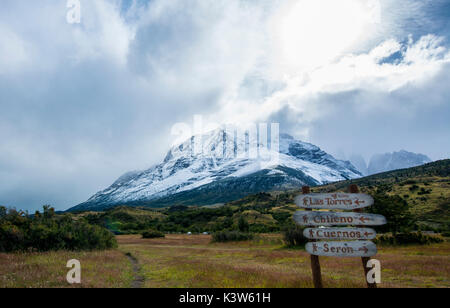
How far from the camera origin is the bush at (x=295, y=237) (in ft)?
86.8

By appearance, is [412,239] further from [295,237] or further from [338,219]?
[338,219]

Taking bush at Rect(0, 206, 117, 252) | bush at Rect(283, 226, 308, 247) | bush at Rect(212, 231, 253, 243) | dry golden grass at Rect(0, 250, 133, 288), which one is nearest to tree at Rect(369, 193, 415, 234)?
bush at Rect(283, 226, 308, 247)

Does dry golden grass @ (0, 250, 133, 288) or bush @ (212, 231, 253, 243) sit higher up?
dry golden grass @ (0, 250, 133, 288)

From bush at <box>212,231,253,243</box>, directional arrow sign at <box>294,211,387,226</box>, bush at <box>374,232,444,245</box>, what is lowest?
bush at <box>212,231,253,243</box>

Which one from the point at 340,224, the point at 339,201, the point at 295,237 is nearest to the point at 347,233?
the point at 340,224

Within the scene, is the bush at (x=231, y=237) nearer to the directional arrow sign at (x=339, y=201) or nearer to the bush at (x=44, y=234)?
the bush at (x=44, y=234)

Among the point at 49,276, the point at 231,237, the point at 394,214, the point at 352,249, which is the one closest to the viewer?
the point at 352,249

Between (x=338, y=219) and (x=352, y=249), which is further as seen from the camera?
(x=338, y=219)

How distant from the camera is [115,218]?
97875 mm

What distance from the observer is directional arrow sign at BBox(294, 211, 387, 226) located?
7680mm

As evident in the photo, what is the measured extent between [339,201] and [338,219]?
54 cm

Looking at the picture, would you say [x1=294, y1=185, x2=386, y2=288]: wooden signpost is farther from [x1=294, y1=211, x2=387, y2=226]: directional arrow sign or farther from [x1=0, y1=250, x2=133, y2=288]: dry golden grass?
[x1=0, y1=250, x2=133, y2=288]: dry golden grass

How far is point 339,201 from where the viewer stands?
781 cm
